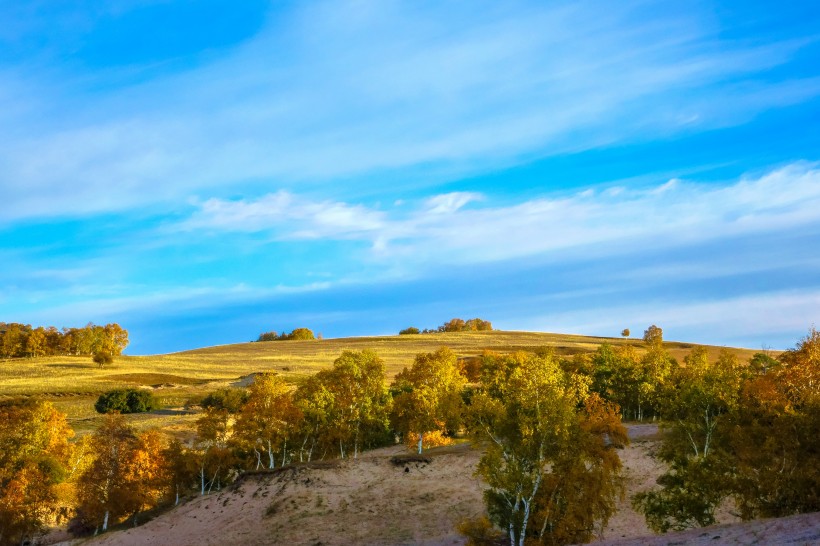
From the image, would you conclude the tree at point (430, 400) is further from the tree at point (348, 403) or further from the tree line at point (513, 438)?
the tree at point (348, 403)

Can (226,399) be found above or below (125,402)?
above

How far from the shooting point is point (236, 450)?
86.1 meters

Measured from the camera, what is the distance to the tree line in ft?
148

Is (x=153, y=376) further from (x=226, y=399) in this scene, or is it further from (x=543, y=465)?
(x=543, y=465)

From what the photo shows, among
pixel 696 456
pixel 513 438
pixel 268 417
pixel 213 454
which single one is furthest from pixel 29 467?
pixel 696 456

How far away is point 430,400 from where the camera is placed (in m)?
80.1

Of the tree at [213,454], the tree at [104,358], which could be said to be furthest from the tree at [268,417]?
the tree at [104,358]

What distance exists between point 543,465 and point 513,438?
8.33 feet

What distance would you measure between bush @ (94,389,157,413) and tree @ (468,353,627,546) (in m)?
102

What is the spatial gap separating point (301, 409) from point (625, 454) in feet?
120

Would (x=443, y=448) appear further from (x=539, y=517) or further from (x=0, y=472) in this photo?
(x=0, y=472)

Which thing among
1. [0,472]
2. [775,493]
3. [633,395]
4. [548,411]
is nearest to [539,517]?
[548,411]

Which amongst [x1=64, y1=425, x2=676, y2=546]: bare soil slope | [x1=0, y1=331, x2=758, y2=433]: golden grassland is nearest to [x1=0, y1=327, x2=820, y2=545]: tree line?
[x1=64, y1=425, x2=676, y2=546]: bare soil slope

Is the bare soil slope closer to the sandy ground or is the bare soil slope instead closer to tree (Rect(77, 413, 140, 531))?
the sandy ground
